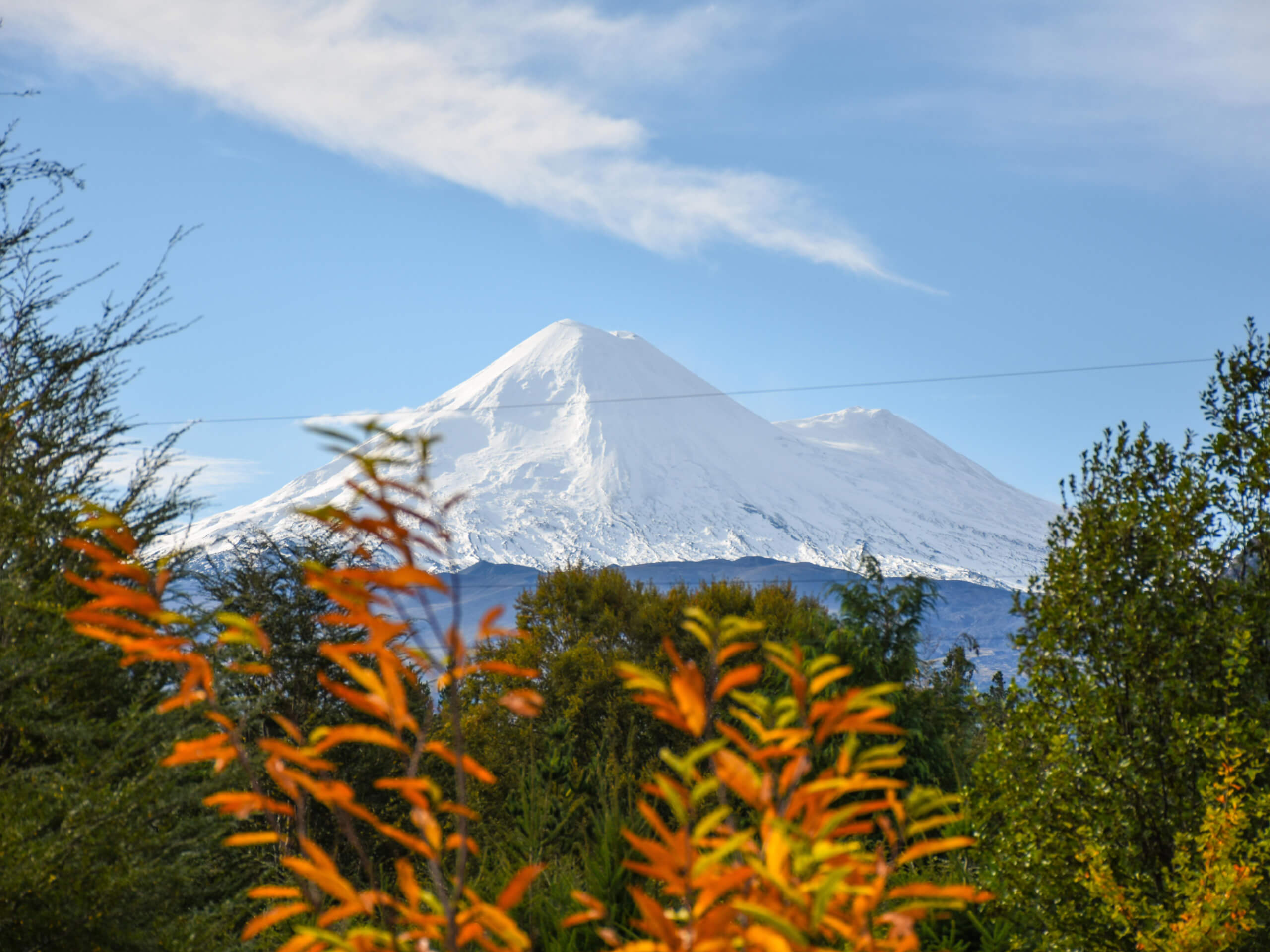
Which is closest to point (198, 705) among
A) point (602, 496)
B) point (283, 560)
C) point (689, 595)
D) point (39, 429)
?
point (39, 429)

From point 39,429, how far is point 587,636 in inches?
431

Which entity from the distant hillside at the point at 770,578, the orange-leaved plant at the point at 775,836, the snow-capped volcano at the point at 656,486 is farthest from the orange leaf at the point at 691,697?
the snow-capped volcano at the point at 656,486

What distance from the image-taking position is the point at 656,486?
145 meters

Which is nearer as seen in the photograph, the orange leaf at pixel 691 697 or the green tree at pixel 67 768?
the orange leaf at pixel 691 697

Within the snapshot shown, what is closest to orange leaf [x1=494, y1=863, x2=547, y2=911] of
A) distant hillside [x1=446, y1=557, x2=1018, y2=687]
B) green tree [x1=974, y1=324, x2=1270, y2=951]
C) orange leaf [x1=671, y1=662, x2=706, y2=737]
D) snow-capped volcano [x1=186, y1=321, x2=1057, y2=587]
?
orange leaf [x1=671, y1=662, x2=706, y2=737]

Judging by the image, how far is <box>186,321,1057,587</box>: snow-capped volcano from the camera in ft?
445

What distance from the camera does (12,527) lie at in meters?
5.80

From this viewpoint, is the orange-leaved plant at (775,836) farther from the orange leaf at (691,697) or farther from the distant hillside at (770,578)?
the distant hillside at (770,578)

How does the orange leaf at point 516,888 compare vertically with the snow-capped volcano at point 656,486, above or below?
below

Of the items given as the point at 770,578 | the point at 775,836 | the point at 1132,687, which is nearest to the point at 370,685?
the point at 775,836

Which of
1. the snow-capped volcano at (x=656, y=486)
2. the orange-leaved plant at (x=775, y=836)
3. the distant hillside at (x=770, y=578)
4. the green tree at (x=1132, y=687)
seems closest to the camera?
the orange-leaved plant at (x=775, y=836)

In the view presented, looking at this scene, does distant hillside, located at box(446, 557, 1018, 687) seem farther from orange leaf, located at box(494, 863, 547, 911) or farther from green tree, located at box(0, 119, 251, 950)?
orange leaf, located at box(494, 863, 547, 911)

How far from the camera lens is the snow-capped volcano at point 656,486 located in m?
136

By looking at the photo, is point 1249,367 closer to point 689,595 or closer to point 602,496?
point 689,595
